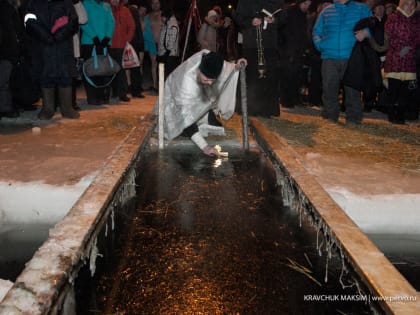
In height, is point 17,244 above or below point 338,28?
below

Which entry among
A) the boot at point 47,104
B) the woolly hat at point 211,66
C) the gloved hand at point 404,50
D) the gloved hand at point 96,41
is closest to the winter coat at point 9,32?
the boot at point 47,104

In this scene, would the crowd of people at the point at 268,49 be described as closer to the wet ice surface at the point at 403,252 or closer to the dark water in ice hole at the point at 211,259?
the dark water in ice hole at the point at 211,259

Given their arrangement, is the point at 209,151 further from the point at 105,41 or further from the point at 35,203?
the point at 105,41

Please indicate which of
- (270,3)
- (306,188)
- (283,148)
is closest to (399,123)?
(270,3)

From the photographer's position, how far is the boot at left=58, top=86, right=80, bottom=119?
22.9 ft

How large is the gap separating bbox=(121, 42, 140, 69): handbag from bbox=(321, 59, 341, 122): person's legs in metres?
3.88

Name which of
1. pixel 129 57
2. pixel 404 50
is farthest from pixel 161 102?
pixel 129 57

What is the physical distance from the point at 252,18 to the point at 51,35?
9.43 feet

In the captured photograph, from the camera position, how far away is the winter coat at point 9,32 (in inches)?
246

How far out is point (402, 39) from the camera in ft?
22.3

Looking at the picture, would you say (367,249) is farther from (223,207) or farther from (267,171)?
(267,171)

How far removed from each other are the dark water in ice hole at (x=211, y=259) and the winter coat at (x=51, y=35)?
313 cm

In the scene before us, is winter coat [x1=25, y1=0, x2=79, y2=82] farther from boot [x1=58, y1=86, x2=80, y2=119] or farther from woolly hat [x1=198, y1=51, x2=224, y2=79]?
woolly hat [x1=198, y1=51, x2=224, y2=79]

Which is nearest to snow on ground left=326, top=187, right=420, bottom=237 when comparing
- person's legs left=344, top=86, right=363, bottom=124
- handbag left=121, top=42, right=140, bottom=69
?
person's legs left=344, top=86, right=363, bottom=124
